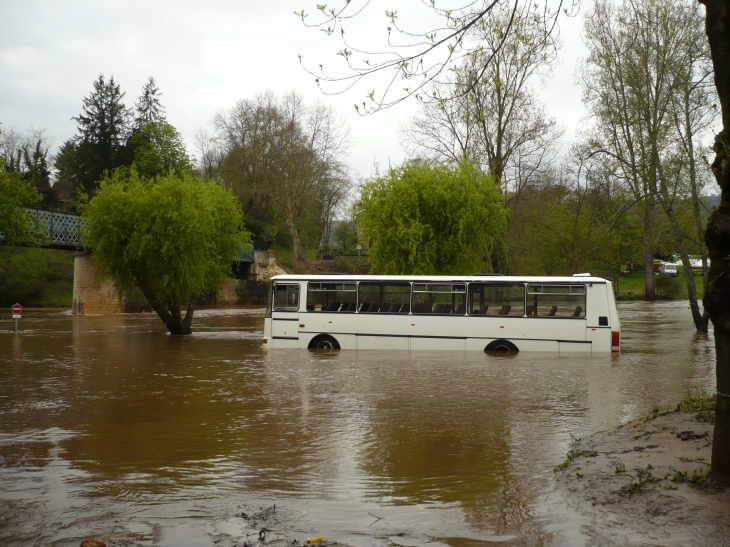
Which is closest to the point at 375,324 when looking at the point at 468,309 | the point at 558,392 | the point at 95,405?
the point at 468,309

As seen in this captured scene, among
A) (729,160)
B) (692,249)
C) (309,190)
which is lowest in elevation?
(729,160)

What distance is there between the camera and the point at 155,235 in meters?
28.7

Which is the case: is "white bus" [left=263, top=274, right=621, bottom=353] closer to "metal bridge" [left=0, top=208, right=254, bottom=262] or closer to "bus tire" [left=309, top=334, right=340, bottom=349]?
"bus tire" [left=309, top=334, right=340, bottom=349]

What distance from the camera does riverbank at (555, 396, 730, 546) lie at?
18.2 feet

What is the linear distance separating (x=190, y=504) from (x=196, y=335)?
82.4ft

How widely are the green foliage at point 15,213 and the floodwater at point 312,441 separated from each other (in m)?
21.2

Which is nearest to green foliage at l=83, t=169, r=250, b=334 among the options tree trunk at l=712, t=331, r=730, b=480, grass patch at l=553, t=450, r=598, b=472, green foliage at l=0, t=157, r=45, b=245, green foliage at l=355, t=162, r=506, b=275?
green foliage at l=355, t=162, r=506, b=275

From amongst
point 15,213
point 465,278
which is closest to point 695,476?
point 465,278

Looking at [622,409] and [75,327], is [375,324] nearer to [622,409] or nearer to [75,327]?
[622,409]

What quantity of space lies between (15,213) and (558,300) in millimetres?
31833

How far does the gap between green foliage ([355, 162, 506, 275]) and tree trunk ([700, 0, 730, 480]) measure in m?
28.8

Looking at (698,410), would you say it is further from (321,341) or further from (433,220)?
(433,220)

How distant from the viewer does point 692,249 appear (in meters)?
52.2

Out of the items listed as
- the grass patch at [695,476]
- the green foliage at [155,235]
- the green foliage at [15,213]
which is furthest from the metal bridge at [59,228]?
the grass patch at [695,476]
